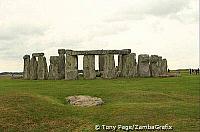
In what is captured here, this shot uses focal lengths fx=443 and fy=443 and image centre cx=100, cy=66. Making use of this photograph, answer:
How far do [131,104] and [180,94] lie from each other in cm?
612

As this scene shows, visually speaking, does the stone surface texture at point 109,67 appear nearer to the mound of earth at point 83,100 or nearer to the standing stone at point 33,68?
the standing stone at point 33,68

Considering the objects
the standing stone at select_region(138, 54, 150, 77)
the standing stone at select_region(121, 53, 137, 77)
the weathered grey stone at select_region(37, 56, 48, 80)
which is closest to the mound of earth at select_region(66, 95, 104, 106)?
the standing stone at select_region(121, 53, 137, 77)

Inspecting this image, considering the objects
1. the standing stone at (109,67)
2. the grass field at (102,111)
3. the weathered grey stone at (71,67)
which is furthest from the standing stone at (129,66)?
the grass field at (102,111)

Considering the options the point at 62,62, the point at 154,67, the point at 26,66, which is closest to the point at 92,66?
the point at 62,62

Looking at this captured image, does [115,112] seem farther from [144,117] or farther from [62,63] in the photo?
[62,63]

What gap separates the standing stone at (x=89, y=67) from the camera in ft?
160

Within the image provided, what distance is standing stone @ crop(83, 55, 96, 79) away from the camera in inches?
1925

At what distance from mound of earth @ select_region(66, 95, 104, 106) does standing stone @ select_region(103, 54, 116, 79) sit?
1907 cm

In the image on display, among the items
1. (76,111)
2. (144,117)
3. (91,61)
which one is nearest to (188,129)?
(144,117)

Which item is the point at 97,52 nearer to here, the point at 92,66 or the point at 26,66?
the point at 92,66

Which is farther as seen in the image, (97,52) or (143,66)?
(143,66)

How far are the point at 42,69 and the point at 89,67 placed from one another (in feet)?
19.4

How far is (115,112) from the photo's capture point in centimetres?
2536

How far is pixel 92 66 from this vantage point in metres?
48.9
